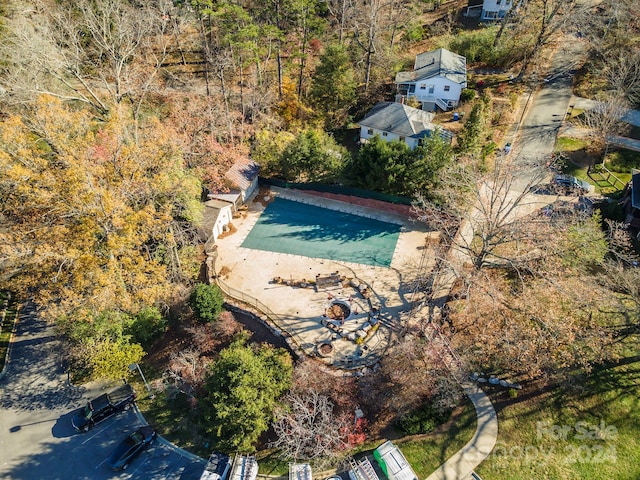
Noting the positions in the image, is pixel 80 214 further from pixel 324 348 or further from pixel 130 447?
pixel 324 348

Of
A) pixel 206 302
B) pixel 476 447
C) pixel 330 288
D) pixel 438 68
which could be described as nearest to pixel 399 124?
pixel 438 68

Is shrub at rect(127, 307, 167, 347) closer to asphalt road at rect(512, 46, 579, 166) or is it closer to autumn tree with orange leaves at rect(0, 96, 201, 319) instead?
autumn tree with orange leaves at rect(0, 96, 201, 319)

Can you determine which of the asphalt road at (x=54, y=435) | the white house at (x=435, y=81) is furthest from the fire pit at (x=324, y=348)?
the white house at (x=435, y=81)

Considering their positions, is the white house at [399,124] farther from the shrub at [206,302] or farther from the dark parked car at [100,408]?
the dark parked car at [100,408]

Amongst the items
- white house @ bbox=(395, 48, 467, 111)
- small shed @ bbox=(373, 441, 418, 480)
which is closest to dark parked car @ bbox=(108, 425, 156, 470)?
small shed @ bbox=(373, 441, 418, 480)

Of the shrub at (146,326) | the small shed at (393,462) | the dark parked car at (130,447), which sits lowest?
the dark parked car at (130,447)
